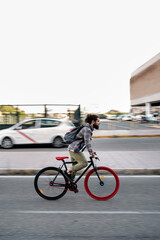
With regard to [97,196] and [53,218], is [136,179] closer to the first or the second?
[97,196]

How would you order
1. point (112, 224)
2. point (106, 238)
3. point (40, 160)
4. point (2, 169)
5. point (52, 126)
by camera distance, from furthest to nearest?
point (52, 126) → point (40, 160) → point (2, 169) → point (112, 224) → point (106, 238)

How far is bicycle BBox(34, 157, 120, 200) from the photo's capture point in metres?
4.54

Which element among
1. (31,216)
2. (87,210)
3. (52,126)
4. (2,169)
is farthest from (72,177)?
(52,126)

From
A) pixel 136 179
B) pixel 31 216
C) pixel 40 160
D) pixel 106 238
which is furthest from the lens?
pixel 40 160

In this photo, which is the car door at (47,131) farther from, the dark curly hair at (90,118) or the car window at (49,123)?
the dark curly hair at (90,118)

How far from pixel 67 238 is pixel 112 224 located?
2.47 ft

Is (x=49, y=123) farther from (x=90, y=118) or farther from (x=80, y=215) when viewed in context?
(x=80, y=215)

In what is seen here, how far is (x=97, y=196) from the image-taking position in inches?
181

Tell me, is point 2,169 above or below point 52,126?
below

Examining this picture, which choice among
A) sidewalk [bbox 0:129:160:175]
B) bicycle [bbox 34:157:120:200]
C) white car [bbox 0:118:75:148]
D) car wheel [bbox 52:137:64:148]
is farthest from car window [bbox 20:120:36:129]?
bicycle [bbox 34:157:120:200]

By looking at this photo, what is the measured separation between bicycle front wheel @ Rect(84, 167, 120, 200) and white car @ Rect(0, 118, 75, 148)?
24.9 ft

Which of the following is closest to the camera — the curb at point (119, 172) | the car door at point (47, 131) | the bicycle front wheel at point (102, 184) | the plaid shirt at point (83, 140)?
the plaid shirt at point (83, 140)

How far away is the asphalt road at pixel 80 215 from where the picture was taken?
128 inches

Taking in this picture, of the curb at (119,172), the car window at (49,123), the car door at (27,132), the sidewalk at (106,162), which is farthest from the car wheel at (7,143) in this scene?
the curb at (119,172)
